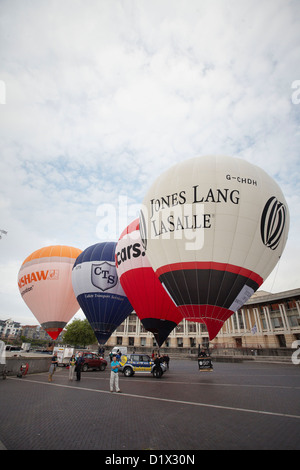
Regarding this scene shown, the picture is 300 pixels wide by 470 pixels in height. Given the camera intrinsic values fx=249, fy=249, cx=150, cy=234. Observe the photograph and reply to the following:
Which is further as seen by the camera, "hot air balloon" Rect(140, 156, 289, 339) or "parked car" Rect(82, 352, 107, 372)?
"parked car" Rect(82, 352, 107, 372)

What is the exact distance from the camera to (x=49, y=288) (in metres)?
28.3

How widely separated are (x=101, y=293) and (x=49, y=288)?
26.3 ft

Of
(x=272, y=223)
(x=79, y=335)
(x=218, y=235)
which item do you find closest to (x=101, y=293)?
(x=218, y=235)

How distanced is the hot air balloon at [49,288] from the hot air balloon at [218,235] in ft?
59.4

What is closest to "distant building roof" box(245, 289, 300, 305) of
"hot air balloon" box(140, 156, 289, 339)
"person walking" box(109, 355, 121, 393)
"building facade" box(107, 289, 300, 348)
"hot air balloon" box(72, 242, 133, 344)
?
"building facade" box(107, 289, 300, 348)

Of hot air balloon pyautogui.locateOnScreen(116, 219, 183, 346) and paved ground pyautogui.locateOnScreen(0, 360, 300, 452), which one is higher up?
hot air balloon pyautogui.locateOnScreen(116, 219, 183, 346)

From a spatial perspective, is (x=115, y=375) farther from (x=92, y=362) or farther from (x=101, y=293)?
(x=101, y=293)

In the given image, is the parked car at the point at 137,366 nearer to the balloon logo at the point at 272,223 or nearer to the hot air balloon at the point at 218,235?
the hot air balloon at the point at 218,235

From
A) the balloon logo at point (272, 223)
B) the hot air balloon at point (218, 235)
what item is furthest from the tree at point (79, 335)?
the balloon logo at point (272, 223)

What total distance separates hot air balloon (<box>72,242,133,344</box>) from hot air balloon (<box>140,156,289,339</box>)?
35.0 feet

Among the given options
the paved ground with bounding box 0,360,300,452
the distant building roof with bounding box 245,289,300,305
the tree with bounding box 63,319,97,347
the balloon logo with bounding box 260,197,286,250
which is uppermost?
the distant building roof with bounding box 245,289,300,305

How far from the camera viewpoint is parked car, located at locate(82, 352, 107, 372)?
21.5 metres

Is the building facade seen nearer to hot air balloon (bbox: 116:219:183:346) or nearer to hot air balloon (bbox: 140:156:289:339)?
hot air balloon (bbox: 116:219:183:346)

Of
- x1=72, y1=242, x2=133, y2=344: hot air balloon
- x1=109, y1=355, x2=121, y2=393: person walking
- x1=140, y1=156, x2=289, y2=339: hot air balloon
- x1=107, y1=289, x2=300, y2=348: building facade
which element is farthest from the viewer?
x1=107, y1=289, x2=300, y2=348: building facade
